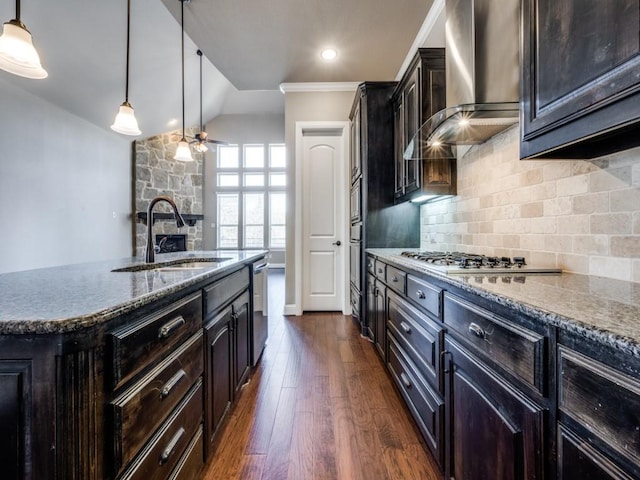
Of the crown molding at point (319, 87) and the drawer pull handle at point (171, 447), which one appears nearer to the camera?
the drawer pull handle at point (171, 447)

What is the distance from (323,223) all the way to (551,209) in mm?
2750

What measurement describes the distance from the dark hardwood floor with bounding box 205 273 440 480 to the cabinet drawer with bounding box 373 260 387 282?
0.73 metres

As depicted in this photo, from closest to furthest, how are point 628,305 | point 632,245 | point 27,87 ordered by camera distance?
point 628,305, point 632,245, point 27,87

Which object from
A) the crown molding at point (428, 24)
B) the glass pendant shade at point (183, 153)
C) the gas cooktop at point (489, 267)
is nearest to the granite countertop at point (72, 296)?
the gas cooktop at point (489, 267)

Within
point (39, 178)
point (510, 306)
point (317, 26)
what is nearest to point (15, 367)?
point (510, 306)

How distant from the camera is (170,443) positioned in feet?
3.18

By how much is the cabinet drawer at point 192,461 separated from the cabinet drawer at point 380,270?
1.52 metres

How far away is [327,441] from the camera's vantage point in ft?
5.05

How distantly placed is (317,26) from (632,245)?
285 centimetres

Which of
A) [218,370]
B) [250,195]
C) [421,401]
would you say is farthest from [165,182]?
[421,401]

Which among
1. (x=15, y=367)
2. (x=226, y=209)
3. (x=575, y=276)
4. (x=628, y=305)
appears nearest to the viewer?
(x=15, y=367)

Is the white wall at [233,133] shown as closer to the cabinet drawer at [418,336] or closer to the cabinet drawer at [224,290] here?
the cabinet drawer at [224,290]

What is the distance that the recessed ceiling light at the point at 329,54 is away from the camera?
3072 millimetres

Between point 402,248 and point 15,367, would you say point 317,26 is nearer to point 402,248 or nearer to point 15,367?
point 402,248
